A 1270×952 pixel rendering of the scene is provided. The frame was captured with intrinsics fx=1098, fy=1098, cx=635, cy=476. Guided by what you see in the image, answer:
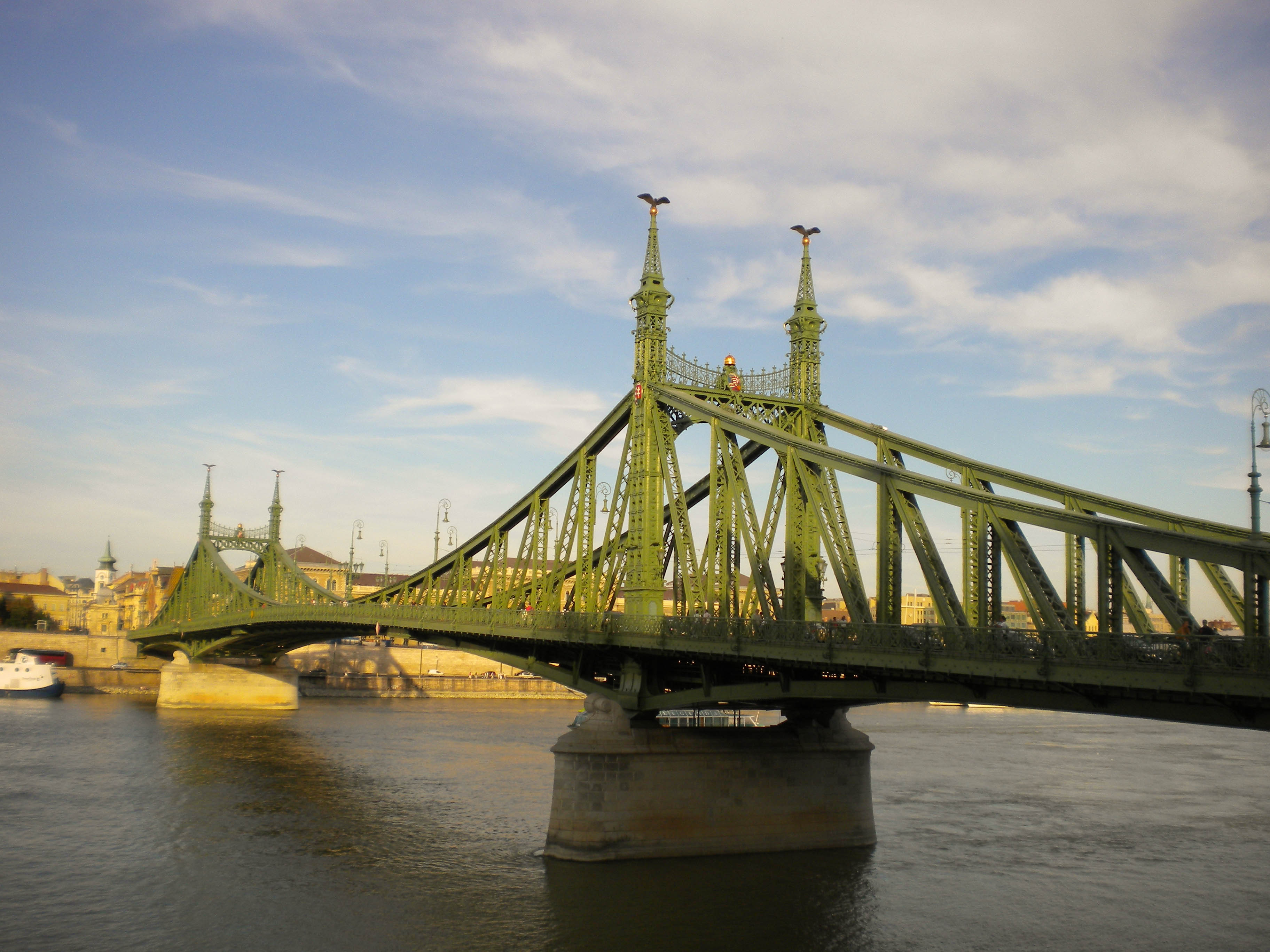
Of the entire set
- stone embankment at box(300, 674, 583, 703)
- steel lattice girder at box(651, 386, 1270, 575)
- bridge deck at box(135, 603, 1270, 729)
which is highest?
steel lattice girder at box(651, 386, 1270, 575)

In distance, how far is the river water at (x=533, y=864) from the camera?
27.4 metres

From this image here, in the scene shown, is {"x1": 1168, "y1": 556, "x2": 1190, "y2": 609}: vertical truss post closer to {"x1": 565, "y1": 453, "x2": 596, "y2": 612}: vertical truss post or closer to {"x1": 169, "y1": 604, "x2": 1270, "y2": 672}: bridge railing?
{"x1": 169, "y1": 604, "x2": 1270, "y2": 672}: bridge railing

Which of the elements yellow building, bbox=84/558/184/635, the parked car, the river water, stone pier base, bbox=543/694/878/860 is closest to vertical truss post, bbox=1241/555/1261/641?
the river water

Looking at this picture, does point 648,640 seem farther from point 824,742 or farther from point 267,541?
point 267,541

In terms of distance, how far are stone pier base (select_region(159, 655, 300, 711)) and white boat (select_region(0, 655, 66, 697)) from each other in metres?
11.8

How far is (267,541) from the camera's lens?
97.0m

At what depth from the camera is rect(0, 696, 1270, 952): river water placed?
2736 cm

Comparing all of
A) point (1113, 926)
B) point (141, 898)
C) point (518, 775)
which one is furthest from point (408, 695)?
point (1113, 926)

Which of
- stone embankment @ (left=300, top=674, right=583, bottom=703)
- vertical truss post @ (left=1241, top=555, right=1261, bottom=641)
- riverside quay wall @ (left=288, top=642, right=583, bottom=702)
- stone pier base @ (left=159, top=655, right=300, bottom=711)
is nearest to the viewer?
vertical truss post @ (left=1241, top=555, right=1261, bottom=641)

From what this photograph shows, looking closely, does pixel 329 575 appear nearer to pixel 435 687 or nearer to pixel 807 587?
pixel 435 687

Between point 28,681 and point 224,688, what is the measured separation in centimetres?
1910

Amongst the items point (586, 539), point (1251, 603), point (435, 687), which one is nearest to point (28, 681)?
point (435, 687)

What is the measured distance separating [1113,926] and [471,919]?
1629 cm

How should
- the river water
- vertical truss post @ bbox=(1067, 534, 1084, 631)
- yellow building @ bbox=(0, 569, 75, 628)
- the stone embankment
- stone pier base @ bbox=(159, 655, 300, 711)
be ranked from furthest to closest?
yellow building @ bbox=(0, 569, 75, 628) → the stone embankment → stone pier base @ bbox=(159, 655, 300, 711) → the river water → vertical truss post @ bbox=(1067, 534, 1084, 631)
